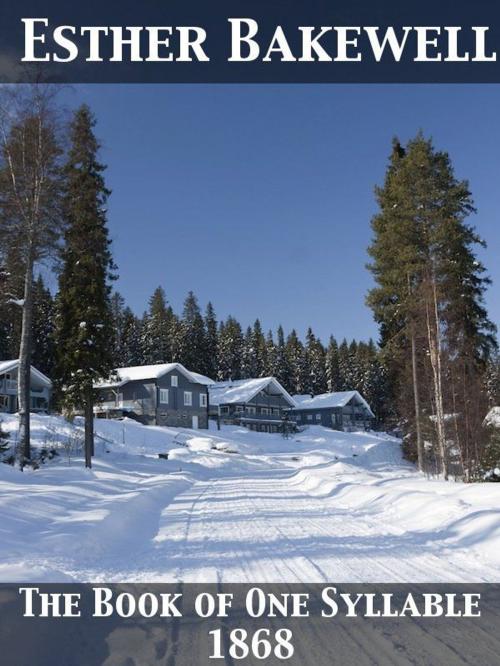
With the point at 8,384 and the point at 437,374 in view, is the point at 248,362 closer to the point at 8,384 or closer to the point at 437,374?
the point at 8,384

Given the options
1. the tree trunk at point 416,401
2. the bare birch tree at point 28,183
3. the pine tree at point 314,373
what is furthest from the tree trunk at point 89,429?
the pine tree at point 314,373

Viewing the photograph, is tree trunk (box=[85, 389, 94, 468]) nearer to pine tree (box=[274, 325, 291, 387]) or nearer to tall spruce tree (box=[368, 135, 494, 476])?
tall spruce tree (box=[368, 135, 494, 476])

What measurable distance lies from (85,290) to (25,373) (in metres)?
7.79

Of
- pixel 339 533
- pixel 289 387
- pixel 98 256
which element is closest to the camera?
pixel 339 533

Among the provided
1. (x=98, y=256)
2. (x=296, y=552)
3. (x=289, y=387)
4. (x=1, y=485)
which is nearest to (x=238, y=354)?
(x=289, y=387)

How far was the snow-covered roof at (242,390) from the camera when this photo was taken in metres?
71.0

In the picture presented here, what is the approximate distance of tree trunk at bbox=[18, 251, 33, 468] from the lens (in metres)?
18.8

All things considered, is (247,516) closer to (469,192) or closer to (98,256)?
(98,256)

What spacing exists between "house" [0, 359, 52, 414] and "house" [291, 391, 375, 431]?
1444 inches

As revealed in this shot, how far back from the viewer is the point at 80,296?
26125 millimetres

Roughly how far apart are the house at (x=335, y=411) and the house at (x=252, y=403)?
6.72m

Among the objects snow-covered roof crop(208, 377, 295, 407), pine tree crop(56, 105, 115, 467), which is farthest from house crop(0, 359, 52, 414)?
pine tree crop(56, 105, 115, 467)

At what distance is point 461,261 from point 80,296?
54.8 feet

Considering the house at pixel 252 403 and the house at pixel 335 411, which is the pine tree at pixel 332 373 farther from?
the house at pixel 252 403
